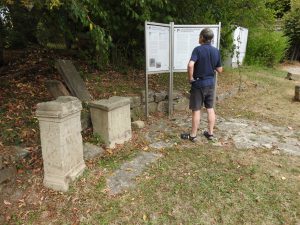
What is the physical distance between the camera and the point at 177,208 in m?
3.15

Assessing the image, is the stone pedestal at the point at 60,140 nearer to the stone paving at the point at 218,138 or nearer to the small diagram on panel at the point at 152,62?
the stone paving at the point at 218,138

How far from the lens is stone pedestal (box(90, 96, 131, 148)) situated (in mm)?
4176

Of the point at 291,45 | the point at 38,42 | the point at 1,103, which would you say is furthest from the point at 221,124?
the point at 291,45

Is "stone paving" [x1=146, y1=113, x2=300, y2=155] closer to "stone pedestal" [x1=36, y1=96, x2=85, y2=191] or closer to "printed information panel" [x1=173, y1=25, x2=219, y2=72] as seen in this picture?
"printed information panel" [x1=173, y1=25, x2=219, y2=72]

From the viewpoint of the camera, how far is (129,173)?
3.75 meters

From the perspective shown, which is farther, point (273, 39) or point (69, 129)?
point (273, 39)

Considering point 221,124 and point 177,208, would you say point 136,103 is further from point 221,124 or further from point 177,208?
point 177,208

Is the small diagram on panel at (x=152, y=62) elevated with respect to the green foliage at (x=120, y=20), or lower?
lower

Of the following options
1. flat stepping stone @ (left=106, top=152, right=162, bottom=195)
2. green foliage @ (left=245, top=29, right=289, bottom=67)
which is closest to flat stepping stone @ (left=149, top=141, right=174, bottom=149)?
flat stepping stone @ (left=106, top=152, right=162, bottom=195)

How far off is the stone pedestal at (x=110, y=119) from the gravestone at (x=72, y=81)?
107 cm

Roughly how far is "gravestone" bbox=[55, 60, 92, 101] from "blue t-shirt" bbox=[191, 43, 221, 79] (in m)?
2.05

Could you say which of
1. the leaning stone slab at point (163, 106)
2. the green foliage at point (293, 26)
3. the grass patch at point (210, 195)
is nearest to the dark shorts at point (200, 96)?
the grass patch at point (210, 195)

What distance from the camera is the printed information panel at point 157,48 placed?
5.34 m

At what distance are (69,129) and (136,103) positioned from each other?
2495 millimetres
